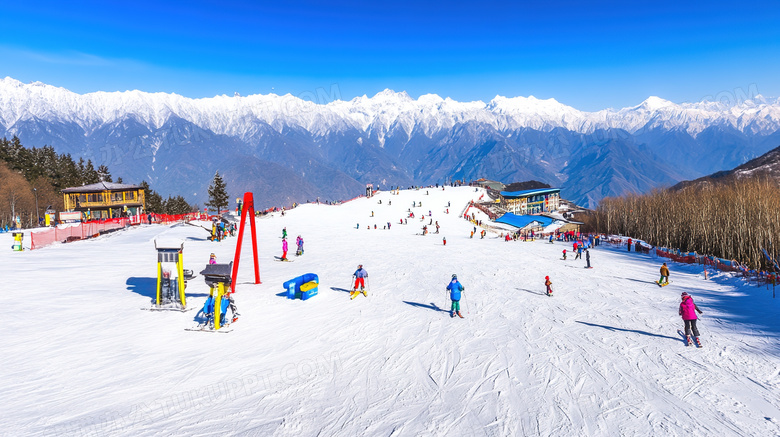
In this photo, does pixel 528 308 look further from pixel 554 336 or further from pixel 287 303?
pixel 287 303

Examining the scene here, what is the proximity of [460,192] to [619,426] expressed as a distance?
72761 millimetres

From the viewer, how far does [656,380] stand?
32.5 ft

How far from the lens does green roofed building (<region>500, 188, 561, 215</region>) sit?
80.5m

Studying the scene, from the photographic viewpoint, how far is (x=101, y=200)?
5588 cm

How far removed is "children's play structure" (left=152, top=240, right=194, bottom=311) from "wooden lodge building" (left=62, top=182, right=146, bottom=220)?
166 feet

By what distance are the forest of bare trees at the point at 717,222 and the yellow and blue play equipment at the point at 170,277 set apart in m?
34.5

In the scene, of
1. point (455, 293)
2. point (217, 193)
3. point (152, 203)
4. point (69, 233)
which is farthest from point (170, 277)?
point (152, 203)

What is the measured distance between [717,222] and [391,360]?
35.9 metres

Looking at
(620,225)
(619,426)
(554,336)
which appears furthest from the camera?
(620,225)

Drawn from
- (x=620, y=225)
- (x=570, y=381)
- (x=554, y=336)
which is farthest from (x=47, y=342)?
(x=620, y=225)

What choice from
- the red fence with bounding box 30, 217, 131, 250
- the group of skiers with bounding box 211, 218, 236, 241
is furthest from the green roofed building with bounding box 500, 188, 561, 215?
the red fence with bounding box 30, 217, 131, 250

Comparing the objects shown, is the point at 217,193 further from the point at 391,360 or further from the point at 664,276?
the point at 664,276

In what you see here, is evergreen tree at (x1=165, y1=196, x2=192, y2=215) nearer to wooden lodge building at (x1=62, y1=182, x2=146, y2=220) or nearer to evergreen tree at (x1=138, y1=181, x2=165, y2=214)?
evergreen tree at (x1=138, y1=181, x2=165, y2=214)

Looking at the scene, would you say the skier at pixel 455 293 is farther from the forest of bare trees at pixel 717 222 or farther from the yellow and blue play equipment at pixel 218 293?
the forest of bare trees at pixel 717 222
